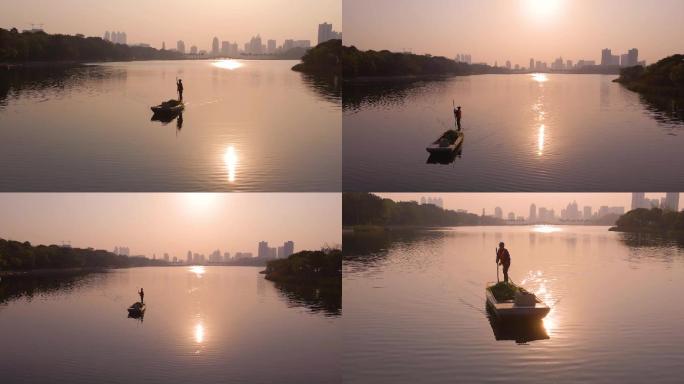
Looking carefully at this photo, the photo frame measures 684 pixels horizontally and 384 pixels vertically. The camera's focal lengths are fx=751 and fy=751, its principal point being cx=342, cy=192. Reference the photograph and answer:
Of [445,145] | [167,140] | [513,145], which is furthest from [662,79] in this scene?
[167,140]

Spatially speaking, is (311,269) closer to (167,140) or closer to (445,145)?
(167,140)

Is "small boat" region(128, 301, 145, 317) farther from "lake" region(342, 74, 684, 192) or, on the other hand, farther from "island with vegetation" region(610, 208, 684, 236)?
"island with vegetation" region(610, 208, 684, 236)

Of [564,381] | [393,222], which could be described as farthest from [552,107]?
[564,381]

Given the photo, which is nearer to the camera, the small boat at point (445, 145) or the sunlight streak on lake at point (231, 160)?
the sunlight streak on lake at point (231, 160)

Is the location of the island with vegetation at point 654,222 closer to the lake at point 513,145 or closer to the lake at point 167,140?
the lake at point 513,145

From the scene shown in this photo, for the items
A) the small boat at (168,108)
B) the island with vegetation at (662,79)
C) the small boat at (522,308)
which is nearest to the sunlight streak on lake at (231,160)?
the small boat at (168,108)

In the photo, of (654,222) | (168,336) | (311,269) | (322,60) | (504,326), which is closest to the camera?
(504,326)

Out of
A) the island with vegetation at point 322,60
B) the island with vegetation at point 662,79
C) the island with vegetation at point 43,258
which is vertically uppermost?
the island with vegetation at point 322,60
